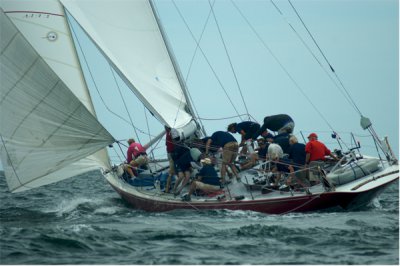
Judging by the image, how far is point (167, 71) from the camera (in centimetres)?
1969

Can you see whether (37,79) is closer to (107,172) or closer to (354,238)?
(107,172)

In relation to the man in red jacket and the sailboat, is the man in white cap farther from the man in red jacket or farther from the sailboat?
the man in red jacket

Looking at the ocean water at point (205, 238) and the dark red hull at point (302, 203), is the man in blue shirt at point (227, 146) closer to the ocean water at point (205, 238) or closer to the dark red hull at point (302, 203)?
the dark red hull at point (302, 203)

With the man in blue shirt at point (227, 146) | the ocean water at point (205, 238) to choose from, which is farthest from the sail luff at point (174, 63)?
the ocean water at point (205, 238)

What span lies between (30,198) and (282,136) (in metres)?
8.97

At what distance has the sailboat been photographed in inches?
628

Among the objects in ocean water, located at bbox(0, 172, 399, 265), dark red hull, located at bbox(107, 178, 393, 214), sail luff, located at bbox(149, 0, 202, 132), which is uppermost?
sail luff, located at bbox(149, 0, 202, 132)

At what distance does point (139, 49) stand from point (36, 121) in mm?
4033

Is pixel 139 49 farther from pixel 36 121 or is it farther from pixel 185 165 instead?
pixel 36 121

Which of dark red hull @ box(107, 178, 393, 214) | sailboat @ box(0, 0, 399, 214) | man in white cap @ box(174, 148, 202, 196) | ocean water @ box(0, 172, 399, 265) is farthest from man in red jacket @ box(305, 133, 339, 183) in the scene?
man in white cap @ box(174, 148, 202, 196)

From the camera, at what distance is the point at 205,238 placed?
517 inches

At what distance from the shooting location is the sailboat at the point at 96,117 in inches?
628

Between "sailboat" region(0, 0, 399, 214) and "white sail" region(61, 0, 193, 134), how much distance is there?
2 cm

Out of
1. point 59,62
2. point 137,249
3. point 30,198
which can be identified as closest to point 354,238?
point 137,249
